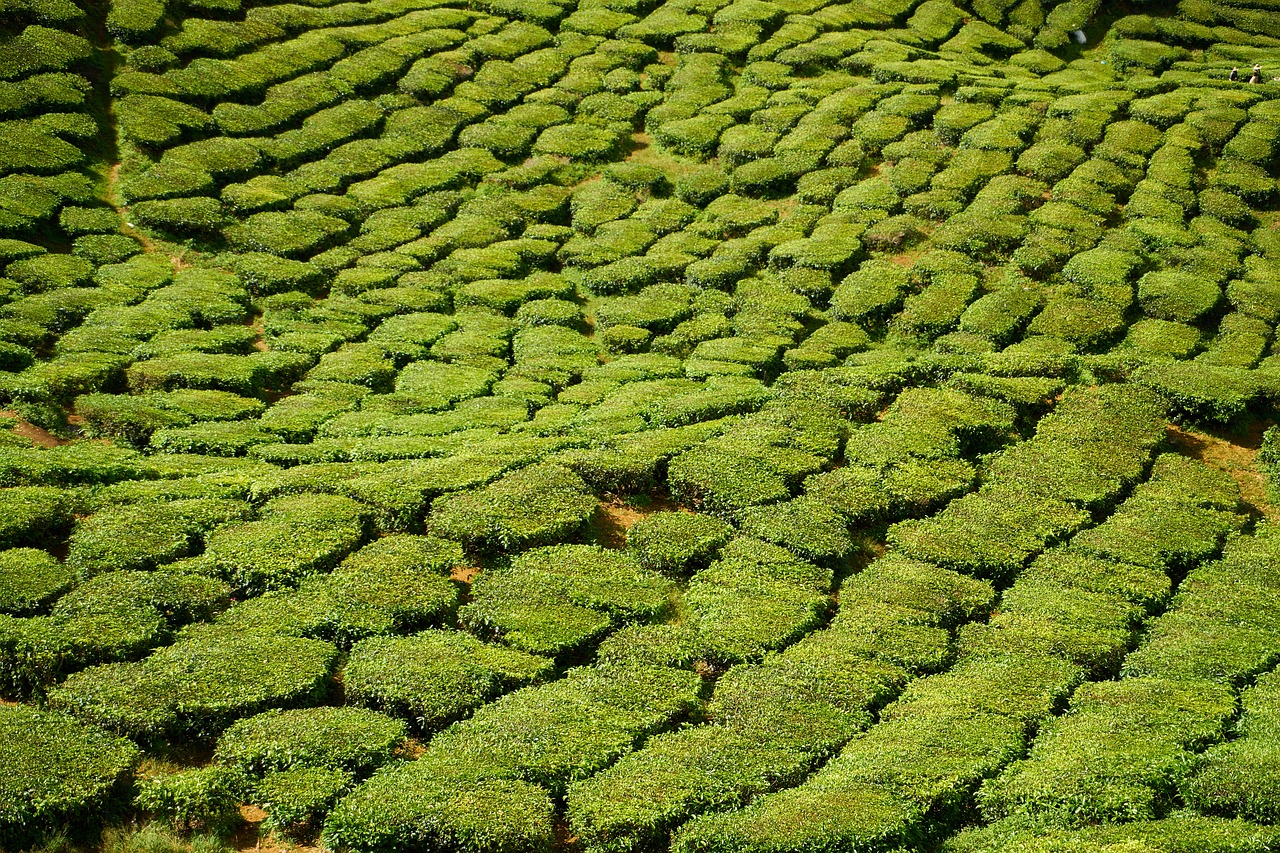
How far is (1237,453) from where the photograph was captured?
80.8ft

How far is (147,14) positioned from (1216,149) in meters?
40.4

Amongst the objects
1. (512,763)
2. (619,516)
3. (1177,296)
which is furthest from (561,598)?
(1177,296)

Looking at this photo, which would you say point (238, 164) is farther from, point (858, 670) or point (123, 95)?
point (858, 670)

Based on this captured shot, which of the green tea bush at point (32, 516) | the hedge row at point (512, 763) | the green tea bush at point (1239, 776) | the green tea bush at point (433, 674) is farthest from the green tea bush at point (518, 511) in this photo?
the green tea bush at point (1239, 776)

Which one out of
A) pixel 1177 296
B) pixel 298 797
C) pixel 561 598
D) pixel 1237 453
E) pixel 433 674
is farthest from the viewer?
pixel 1177 296

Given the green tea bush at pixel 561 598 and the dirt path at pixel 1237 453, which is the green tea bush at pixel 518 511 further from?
the dirt path at pixel 1237 453

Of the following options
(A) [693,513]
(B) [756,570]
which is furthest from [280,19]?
(B) [756,570]

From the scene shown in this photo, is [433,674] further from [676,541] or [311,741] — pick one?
[676,541]

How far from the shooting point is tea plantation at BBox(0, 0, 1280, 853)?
1559 cm

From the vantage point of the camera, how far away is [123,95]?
117 feet

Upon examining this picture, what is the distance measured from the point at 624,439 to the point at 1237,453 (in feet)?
49.8

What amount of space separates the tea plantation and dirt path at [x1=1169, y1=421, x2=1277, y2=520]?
115mm

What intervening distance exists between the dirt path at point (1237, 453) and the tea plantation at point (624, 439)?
11 cm

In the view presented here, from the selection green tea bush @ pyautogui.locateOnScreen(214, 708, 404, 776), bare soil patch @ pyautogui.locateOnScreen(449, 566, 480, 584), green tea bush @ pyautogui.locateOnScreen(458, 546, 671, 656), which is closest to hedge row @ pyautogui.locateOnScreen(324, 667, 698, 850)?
green tea bush @ pyautogui.locateOnScreen(214, 708, 404, 776)
